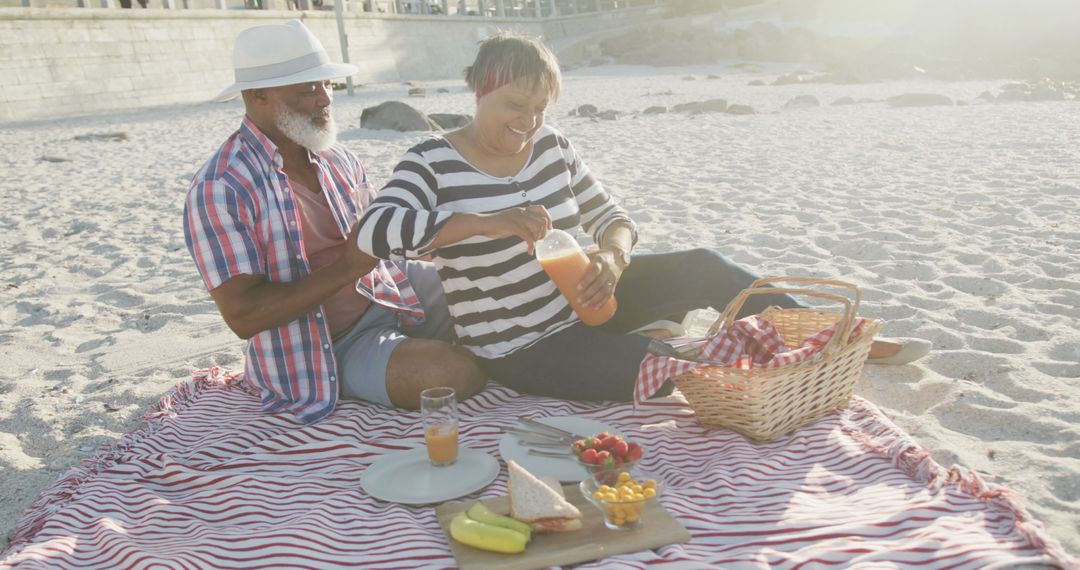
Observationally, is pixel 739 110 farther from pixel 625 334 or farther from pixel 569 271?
pixel 569 271

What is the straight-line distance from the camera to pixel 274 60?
304cm

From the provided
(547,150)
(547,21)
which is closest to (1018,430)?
(547,150)

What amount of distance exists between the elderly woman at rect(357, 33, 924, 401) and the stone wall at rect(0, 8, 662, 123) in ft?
59.5

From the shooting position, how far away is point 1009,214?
19.2 feet

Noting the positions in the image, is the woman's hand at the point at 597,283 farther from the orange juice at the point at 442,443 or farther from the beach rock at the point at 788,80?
the beach rock at the point at 788,80

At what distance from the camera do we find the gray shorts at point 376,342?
10.5 feet

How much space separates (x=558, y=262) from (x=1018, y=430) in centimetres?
172

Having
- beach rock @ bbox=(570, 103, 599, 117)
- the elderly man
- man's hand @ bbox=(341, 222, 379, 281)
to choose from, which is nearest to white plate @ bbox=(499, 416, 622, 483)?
the elderly man

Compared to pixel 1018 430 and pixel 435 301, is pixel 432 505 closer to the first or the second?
pixel 435 301

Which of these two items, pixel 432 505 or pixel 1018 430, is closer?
pixel 432 505

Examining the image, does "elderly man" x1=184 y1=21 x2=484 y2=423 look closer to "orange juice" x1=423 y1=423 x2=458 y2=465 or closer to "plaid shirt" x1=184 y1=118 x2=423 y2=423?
"plaid shirt" x1=184 y1=118 x2=423 y2=423

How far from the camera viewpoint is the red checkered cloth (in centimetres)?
279

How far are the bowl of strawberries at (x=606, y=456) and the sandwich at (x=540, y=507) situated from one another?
0.15 meters

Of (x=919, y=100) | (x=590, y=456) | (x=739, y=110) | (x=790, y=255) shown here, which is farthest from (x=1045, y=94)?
(x=590, y=456)
